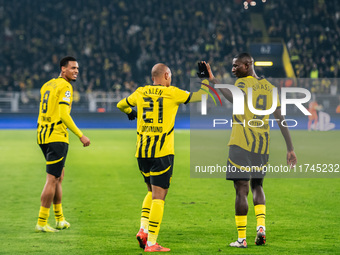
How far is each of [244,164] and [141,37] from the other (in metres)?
32.9

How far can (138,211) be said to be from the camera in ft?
28.4

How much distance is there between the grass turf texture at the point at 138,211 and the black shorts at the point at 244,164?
0.72 metres

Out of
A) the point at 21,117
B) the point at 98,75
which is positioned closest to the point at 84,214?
the point at 21,117

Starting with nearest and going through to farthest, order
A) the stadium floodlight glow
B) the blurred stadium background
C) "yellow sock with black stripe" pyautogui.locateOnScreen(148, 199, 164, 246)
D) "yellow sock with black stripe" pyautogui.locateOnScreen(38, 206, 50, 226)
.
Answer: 1. "yellow sock with black stripe" pyautogui.locateOnScreen(148, 199, 164, 246)
2. "yellow sock with black stripe" pyautogui.locateOnScreen(38, 206, 50, 226)
3. the stadium floodlight glow
4. the blurred stadium background

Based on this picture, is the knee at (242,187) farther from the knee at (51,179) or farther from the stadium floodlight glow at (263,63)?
the stadium floodlight glow at (263,63)

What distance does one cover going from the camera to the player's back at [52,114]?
7.02 metres

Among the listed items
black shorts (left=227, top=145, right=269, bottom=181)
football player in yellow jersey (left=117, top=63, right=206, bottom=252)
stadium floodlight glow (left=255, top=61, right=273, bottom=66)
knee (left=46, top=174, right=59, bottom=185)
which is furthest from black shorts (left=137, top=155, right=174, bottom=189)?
stadium floodlight glow (left=255, top=61, right=273, bottom=66)

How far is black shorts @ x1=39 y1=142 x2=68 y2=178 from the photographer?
711cm

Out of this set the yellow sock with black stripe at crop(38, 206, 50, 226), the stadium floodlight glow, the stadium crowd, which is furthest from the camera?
the stadium crowd

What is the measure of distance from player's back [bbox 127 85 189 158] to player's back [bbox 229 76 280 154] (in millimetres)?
579

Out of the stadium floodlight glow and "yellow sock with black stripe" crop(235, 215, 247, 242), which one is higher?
the stadium floodlight glow

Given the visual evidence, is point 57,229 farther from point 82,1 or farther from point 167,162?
point 82,1

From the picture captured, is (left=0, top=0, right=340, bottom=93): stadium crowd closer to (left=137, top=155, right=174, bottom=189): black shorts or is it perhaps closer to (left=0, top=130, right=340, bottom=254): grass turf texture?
(left=0, top=130, right=340, bottom=254): grass turf texture

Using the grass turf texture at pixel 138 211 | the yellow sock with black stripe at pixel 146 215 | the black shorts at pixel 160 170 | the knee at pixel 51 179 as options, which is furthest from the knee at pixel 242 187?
the knee at pixel 51 179
